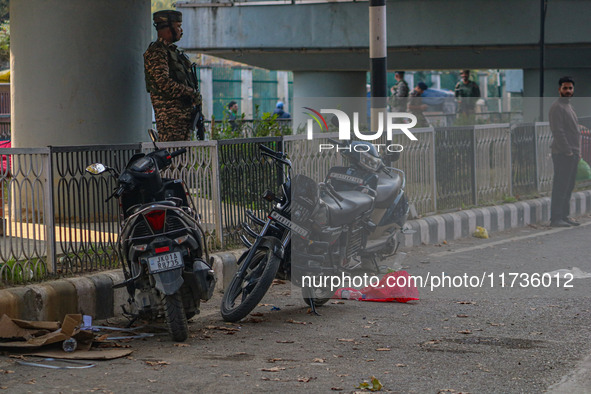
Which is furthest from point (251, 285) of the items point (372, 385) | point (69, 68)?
point (69, 68)

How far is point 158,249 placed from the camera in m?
6.24

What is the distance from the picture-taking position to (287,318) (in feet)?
23.3

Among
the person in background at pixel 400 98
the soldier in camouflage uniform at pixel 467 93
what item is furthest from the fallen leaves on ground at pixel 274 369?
the soldier in camouflage uniform at pixel 467 93

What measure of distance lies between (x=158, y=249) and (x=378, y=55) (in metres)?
4.75

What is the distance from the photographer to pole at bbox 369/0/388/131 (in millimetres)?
10266

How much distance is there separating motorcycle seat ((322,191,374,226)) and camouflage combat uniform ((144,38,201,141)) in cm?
244

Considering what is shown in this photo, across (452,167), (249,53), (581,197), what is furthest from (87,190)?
(249,53)

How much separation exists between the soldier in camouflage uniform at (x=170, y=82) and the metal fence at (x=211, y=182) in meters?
0.90

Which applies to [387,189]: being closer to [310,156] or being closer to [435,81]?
[310,156]

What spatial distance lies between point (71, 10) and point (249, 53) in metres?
11.4

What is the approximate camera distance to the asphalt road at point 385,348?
16.6ft

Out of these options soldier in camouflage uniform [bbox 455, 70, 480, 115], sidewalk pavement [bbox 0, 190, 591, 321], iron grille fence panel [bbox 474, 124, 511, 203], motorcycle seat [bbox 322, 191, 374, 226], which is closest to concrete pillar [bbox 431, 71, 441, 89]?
soldier in camouflage uniform [bbox 455, 70, 480, 115]

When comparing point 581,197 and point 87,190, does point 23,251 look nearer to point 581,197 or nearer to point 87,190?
point 87,190

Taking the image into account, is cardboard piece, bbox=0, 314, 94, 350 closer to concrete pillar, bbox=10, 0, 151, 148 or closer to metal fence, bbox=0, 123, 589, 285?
metal fence, bbox=0, 123, 589, 285
